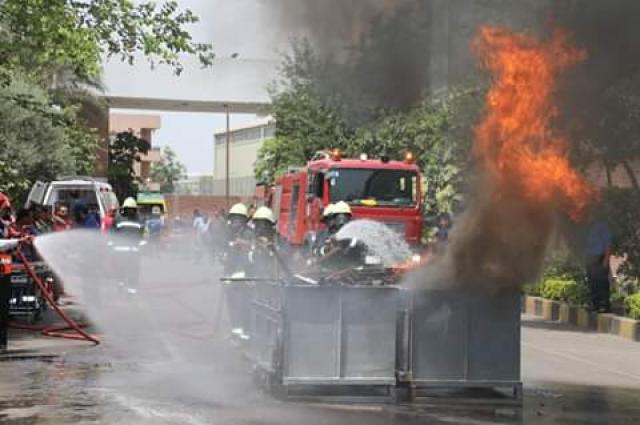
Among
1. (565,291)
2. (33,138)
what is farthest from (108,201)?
(565,291)

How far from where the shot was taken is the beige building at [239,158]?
4548cm

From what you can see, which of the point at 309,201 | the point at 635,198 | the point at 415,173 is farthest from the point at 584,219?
the point at 309,201

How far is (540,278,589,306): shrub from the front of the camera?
1758 cm

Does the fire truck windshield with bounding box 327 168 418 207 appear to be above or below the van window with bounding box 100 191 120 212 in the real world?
above

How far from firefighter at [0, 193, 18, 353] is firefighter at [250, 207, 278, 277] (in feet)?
8.48

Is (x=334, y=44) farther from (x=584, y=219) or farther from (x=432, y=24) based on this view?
(x=584, y=219)

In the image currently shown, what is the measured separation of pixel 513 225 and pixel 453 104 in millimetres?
5973

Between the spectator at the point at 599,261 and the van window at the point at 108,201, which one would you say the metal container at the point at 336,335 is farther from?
the van window at the point at 108,201

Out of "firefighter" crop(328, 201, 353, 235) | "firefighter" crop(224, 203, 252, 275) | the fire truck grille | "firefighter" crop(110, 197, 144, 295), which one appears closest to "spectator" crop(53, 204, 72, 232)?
"firefighter" crop(110, 197, 144, 295)

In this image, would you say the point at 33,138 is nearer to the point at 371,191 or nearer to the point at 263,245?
the point at 371,191

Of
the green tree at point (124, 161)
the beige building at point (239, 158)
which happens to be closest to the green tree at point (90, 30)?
the beige building at point (239, 158)

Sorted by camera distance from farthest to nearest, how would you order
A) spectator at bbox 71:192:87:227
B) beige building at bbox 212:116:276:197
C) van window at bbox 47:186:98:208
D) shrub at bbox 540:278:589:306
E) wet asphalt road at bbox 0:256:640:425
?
beige building at bbox 212:116:276:197, van window at bbox 47:186:98:208, spectator at bbox 71:192:87:227, shrub at bbox 540:278:589:306, wet asphalt road at bbox 0:256:640:425

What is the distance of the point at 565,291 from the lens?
717 inches

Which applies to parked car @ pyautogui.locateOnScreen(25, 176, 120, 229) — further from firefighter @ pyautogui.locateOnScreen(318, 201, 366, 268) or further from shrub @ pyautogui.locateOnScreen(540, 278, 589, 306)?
firefighter @ pyautogui.locateOnScreen(318, 201, 366, 268)
